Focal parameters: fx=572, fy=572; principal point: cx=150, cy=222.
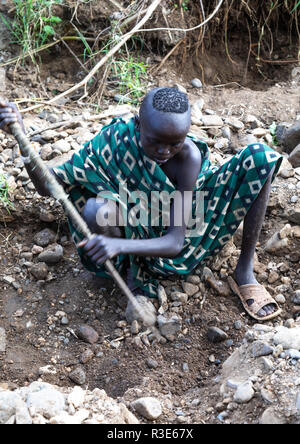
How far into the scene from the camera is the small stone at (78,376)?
2428 mm

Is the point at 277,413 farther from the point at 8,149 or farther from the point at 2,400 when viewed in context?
the point at 8,149

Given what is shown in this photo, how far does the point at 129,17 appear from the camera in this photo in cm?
398

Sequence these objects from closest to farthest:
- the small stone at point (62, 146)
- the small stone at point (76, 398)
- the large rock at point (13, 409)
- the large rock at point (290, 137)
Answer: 1. the large rock at point (13, 409)
2. the small stone at point (76, 398)
3. the small stone at point (62, 146)
4. the large rock at point (290, 137)

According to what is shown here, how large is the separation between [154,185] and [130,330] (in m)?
0.68

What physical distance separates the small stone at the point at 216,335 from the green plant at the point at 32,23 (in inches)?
92.3

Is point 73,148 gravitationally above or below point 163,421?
above

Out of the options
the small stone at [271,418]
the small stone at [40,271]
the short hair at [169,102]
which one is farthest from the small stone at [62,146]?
the small stone at [271,418]

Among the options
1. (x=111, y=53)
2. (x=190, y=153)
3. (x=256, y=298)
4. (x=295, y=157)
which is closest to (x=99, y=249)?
(x=190, y=153)

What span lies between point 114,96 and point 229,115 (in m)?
0.79

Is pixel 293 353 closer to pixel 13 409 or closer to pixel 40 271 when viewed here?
pixel 13 409

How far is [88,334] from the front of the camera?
8.58 ft

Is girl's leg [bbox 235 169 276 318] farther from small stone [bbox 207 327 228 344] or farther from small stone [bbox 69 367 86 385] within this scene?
small stone [bbox 69 367 86 385]

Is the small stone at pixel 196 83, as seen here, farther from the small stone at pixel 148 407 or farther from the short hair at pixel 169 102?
the small stone at pixel 148 407

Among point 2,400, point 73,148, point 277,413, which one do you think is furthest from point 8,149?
point 277,413
